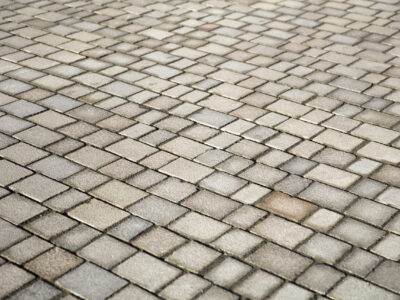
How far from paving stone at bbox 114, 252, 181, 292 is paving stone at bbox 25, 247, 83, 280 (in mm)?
262

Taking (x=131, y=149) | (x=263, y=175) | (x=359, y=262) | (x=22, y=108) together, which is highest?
(x=22, y=108)

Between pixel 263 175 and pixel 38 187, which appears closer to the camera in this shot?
pixel 38 187

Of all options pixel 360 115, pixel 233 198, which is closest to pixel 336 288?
pixel 233 198

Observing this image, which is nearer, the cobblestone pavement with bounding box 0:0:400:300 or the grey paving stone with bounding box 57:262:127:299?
the grey paving stone with bounding box 57:262:127:299

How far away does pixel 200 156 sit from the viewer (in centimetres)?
405

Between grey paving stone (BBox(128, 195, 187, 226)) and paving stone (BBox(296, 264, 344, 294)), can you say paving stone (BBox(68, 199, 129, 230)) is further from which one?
paving stone (BBox(296, 264, 344, 294))

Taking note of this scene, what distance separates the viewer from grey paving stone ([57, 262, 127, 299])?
2.88 metres

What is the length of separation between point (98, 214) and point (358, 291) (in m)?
1.59

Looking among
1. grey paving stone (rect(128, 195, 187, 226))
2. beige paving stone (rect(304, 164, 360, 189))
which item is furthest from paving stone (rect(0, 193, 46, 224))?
beige paving stone (rect(304, 164, 360, 189))

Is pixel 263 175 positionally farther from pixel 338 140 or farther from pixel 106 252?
pixel 106 252

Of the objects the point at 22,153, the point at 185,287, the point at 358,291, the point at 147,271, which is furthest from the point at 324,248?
the point at 22,153

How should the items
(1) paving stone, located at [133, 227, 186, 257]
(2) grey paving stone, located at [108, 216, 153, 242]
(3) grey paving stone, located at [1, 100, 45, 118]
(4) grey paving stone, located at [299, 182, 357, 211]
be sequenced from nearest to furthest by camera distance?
(1) paving stone, located at [133, 227, 186, 257] < (2) grey paving stone, located at [108, 216, 153, 242] < (4) grey paving stone, located at [299, 182, 357, 211] < (3) grey paving stone, located at [1, 100, 45, 118]

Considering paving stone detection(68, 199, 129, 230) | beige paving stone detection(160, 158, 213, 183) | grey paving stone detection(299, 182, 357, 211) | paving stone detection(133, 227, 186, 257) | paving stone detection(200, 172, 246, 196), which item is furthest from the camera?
beige paving stone detection(160, 158, 213, 183)

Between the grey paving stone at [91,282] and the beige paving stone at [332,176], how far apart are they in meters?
1.56
